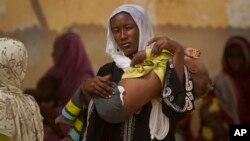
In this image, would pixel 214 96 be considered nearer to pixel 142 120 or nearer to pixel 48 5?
pixel 48 5

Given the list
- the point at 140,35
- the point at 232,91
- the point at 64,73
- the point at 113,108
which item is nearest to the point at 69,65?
the point at 64,73

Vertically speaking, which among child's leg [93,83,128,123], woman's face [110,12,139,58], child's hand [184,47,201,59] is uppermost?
woman's face [110,12,139,58]

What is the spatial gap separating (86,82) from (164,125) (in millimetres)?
399

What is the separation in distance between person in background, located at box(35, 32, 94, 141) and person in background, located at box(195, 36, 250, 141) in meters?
1.04

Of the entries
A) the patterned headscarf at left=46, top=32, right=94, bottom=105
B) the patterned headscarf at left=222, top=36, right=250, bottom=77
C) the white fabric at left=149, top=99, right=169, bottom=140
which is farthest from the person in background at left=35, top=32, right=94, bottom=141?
the white fabric at left=149, top=99, right=169, bottom=140

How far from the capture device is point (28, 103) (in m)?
2.66

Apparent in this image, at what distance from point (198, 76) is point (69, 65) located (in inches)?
94.0

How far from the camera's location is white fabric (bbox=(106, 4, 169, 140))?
8.96ft

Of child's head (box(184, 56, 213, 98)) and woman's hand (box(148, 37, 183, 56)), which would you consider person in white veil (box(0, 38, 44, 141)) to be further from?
child's head (box(184, 56, 213, 98))

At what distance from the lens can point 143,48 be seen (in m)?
2.86

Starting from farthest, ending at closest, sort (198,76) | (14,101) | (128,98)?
(198,76)
(128,98)
(14,101)

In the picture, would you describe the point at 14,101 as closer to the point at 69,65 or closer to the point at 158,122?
the point at 158,122

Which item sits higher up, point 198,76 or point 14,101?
point 14,101

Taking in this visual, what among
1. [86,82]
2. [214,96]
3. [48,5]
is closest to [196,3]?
[214,96]
